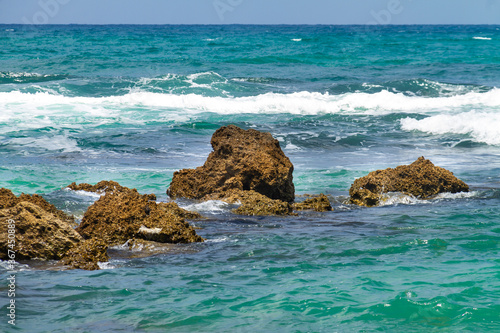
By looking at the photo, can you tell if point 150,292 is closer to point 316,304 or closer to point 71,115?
point 316,304

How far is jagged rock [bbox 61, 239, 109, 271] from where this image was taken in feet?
15.3

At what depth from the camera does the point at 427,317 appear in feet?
12.4

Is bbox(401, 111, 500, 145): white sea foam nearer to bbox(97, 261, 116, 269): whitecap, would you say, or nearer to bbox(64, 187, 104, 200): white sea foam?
bbox(64, 187, 104, 200): white sea foam

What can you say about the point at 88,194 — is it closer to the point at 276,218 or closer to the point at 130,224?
the point at 130,224

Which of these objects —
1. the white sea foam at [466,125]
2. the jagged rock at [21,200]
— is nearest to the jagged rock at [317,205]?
the jagged rock at [21,200]

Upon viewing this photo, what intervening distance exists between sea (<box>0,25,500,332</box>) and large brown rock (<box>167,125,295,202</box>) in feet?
1.70

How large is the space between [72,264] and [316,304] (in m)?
2.09

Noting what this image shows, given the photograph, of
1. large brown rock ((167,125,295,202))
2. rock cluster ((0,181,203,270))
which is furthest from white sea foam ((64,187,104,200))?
rock cluster ((0,181,203,270))

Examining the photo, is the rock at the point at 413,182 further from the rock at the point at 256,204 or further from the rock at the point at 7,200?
the rock at the point at 7,200

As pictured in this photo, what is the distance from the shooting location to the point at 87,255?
4727mm

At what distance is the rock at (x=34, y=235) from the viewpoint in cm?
468

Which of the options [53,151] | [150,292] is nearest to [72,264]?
[150,292]

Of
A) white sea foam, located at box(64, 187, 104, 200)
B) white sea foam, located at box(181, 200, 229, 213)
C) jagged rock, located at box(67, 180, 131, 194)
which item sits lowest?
white sea foam, located at box(181, 200, 229, 213)

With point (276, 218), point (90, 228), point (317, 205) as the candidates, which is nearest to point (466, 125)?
point (317, 205)
